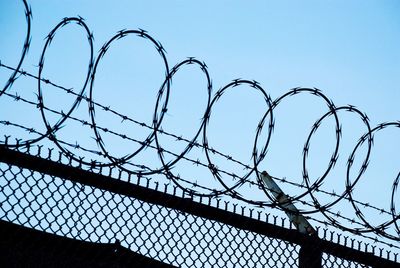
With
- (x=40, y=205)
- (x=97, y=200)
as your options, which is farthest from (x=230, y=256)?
(x=40, y=205)

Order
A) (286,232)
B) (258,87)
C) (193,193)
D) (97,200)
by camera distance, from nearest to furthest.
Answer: (97,200), (193,193), (286,232), (258,87)

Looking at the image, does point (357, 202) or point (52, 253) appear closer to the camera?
point (52, 253)

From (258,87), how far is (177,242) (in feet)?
5.63

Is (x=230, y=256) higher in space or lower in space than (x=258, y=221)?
lower

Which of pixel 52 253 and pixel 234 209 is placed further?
pixel 234 209

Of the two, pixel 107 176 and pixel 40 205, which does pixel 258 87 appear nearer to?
pixel 107 176

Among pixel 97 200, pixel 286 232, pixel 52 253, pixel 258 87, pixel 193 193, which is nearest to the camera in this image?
pixel 52 253

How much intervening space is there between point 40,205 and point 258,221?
5.02 ft

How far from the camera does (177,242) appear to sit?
418 centimetres

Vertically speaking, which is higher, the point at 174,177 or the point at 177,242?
the point at 174,177

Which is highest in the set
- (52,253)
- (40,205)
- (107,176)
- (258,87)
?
(258,87)

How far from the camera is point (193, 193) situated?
4289 mm

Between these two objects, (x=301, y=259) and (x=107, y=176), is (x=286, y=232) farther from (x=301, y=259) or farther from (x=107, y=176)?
(x=107, y=176)

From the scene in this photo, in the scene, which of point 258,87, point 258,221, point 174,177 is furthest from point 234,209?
point 258,87
